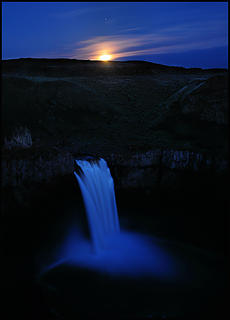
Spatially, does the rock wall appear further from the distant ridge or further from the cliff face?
the distant ridge

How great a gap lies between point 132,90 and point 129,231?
17.6 meters

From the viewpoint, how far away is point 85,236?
16125 mm

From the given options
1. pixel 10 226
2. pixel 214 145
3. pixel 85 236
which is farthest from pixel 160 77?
pixel 10 226

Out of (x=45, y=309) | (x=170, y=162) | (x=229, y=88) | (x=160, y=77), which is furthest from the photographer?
(x=160, y=77)

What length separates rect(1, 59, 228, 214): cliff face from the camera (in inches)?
605

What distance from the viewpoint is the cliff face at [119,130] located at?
15.4 meters

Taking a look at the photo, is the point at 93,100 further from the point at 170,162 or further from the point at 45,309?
the point at 45,309

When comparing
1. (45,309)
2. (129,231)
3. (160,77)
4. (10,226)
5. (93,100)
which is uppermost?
(160,77)

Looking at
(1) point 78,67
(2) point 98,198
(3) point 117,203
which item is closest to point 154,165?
(3) point 117,203

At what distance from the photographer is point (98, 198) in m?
15.9

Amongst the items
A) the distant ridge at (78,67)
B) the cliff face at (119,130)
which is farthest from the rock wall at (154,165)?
the distant ridge at (78,67)

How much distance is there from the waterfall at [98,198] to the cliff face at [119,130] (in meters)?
0.99

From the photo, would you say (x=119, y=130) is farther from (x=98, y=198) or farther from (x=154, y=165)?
(x=98, y=198)

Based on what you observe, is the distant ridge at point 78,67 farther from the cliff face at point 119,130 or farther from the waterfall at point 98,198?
the waterfall at point 98,198
